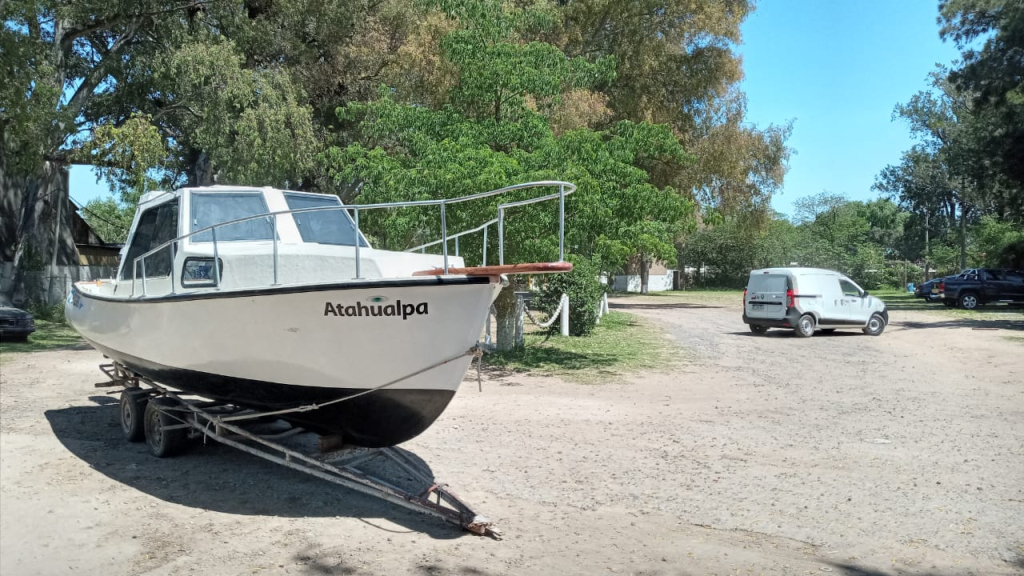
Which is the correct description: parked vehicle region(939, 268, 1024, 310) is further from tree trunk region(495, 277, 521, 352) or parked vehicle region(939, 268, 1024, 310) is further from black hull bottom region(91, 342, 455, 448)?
black hull bottom region(91, 342, 455, 448)

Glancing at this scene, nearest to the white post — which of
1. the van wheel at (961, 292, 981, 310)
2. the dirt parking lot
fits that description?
the dirt parking lot

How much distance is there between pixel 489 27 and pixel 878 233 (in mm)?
75081

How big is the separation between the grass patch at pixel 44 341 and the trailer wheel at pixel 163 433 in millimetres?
8294

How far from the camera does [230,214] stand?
7840 mm

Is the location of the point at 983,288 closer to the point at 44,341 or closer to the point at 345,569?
the point at 44,341

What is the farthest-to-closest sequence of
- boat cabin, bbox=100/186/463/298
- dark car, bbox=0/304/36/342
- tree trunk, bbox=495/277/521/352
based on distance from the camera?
dark car, bbox=0/304/36/342 → tree trunk, bbox=495/277/521/352 → boat cabin, bbox=100/186/463/298

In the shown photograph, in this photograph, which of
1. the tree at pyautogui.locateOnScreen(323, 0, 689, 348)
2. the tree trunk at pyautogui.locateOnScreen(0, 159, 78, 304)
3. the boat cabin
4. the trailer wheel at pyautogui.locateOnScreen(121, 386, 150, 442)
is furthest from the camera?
the tree trunk at pyautogui.locateOnScreen(0, 159, 78, 304)

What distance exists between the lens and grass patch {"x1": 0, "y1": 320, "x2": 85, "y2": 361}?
51.5ft

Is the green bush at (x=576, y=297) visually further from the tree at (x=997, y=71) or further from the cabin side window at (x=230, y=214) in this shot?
the tree at (x=997, y=71)

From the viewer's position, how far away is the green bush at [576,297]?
18.0 m

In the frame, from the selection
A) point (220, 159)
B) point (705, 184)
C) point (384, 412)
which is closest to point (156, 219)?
point (384, 412)

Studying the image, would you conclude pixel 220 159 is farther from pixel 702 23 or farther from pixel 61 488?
pixel 702 23

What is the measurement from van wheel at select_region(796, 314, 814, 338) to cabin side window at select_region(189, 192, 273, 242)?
14695 millimetres

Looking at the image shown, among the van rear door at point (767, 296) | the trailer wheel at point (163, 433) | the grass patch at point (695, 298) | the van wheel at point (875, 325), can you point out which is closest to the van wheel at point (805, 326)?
the van rear door at point (767, 296)
